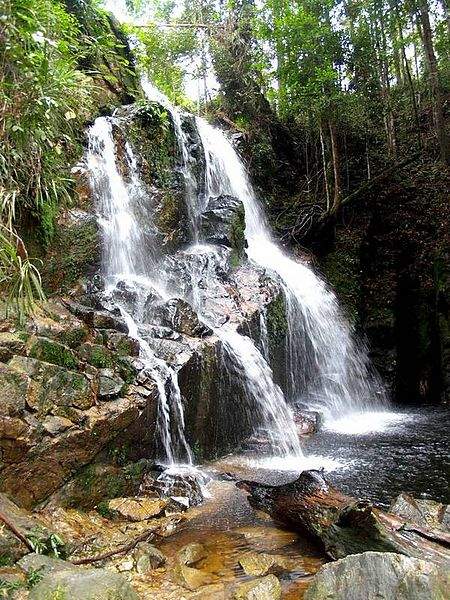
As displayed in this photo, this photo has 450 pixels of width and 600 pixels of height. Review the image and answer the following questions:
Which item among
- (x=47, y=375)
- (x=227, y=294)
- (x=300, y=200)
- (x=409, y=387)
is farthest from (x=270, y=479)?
(x=300, y=200)

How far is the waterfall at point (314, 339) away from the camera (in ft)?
35.1

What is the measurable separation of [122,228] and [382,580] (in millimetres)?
8140

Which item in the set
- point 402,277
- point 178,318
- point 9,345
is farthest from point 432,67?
point 9,345

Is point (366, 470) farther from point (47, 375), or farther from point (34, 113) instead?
point (34, 113)

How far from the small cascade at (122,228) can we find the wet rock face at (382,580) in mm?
4302

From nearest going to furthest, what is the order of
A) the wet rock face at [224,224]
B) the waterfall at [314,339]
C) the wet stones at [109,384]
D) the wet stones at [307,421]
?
1. the wet stones at [109,384]
2. the wet stones at [307,421]
3. the waterfall at [314,339]
4. the wet rock face at [224,224]

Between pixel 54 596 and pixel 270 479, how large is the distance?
3718 mm

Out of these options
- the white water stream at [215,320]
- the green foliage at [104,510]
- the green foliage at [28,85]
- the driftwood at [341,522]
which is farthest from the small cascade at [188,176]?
the driftwood at [341,522]

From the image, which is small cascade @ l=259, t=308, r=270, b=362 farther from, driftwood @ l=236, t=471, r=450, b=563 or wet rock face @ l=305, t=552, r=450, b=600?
wet rock face @ l=305, t=552, r=450, b=600

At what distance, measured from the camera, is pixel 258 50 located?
57.1ft

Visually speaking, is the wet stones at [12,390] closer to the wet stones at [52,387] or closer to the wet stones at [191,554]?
the wet stones at [52,387]

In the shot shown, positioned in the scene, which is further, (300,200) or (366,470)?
(300,200)

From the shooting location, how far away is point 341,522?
4.16 metres

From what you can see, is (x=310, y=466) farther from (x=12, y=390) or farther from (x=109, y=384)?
(x=12, y=390)
